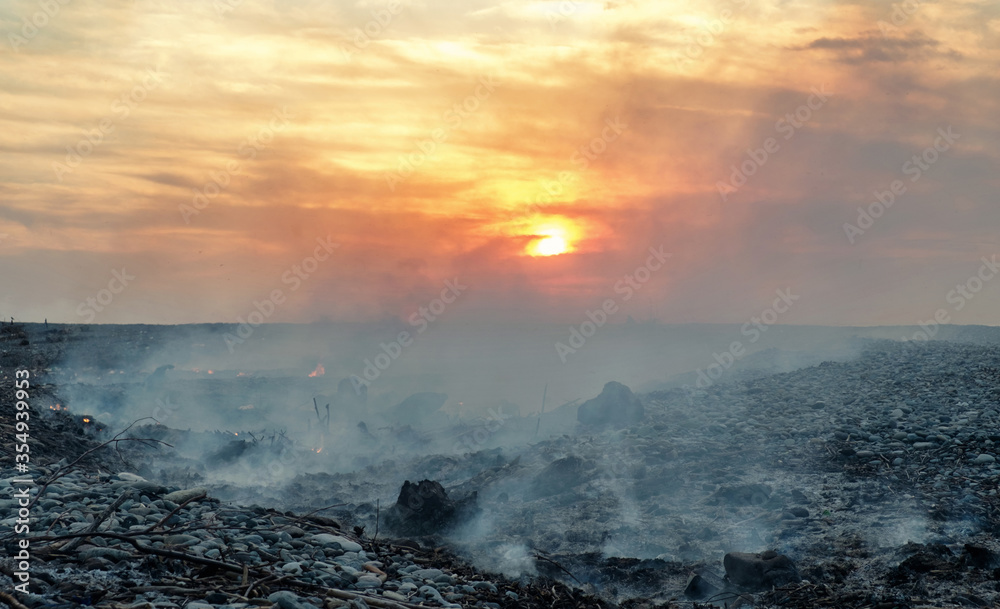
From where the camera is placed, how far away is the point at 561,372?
185ft

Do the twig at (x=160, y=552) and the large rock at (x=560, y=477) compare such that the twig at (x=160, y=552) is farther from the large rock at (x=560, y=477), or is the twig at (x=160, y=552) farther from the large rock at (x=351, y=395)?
the large rock at (x=351, y=395)

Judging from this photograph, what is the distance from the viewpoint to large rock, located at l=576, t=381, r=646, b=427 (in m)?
17.1

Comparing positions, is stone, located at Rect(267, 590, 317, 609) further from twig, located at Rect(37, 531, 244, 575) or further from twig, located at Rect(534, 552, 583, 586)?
twig, located at Rect(534, 552, 583, 586)

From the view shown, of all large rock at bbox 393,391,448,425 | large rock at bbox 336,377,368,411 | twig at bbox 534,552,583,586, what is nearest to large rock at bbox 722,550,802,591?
twig at bbox 534,552,583,586

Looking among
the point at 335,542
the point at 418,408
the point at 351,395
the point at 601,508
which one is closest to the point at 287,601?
the point at 335,542

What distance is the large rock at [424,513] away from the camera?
10.9 metres

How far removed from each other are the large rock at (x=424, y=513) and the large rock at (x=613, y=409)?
21.6ft

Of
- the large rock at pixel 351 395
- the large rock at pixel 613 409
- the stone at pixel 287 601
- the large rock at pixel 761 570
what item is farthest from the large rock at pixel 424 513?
the large rock at pixel 351 395

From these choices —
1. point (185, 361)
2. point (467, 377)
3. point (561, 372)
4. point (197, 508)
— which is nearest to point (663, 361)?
point (561, 372)

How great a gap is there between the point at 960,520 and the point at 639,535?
405cm

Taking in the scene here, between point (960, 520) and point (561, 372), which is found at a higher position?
point (960, 520)

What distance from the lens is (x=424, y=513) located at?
11055 mm

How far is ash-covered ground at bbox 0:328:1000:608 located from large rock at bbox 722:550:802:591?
0.02 metres

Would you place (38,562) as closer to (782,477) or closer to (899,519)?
(899,519)
